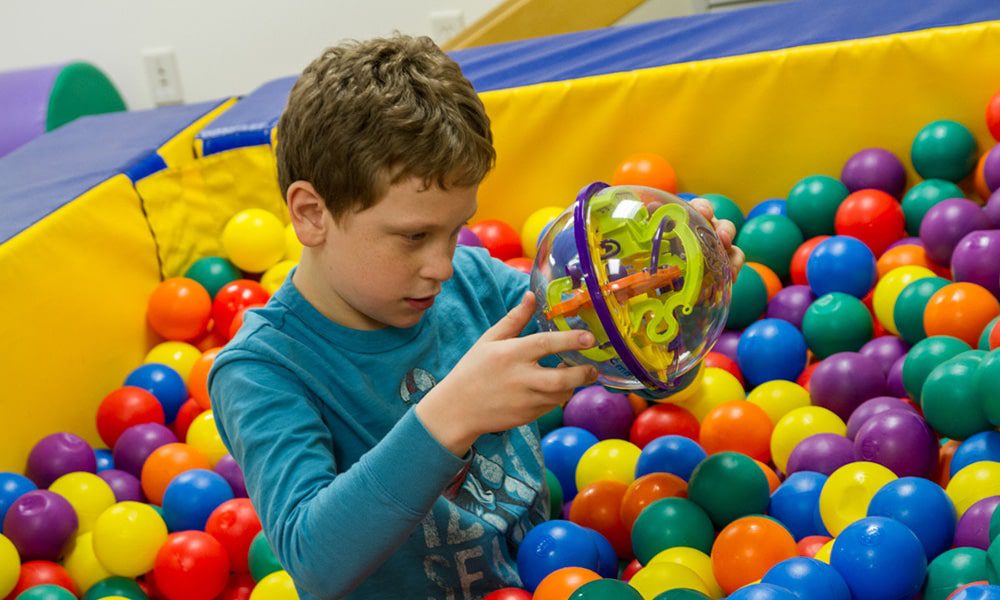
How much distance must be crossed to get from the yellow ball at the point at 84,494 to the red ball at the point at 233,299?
36cm

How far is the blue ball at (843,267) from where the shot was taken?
4.86ft

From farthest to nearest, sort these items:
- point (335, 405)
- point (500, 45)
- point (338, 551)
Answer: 1. point (500, 45)
2. point (335, 405)
3. point (338, 551)

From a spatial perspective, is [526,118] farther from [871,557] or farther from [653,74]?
[871,557]

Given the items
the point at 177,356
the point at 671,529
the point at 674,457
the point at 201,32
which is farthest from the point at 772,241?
the point at 201,32

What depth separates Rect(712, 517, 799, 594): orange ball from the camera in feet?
3.33

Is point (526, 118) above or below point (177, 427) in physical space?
above

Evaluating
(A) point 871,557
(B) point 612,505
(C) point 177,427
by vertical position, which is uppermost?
(A) point 871,557

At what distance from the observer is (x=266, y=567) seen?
125cm

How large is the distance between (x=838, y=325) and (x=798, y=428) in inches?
8.5

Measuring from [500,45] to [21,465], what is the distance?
104cm

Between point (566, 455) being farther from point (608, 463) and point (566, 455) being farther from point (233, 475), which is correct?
point (233, 475)

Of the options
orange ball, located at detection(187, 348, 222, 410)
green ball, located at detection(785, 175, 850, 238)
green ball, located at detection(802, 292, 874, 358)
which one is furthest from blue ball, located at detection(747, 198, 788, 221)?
orange ball, located at detection(187, 348, 222, 410)

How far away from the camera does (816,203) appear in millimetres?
1622

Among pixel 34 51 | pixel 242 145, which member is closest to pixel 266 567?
pixel 242 145
